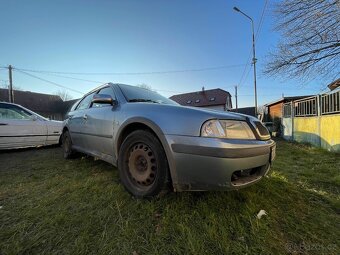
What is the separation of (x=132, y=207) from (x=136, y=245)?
572 millimetres

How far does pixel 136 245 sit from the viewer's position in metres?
1.69

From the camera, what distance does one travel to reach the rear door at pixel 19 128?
18.7 ft

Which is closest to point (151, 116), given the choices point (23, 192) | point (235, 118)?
point (235, 118)

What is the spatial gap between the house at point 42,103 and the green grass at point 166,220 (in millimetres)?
37569

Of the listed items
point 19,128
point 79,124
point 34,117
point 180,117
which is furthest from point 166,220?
point 34,117

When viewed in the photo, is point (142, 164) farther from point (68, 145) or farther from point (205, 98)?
point (205, 98)

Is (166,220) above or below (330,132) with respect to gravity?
below

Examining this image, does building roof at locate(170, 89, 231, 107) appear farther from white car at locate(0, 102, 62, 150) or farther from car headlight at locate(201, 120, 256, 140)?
car headlight at locate(201, 120, 256, 140)

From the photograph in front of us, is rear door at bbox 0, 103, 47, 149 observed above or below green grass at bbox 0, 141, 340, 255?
above

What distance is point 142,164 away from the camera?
7.86 ft

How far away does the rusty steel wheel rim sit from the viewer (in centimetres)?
227

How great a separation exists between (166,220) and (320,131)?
293 inches

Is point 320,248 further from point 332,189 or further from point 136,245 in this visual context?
point 332,189

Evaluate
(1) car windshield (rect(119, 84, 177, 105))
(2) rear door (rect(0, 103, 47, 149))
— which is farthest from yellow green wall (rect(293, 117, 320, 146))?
(2) rear door (rect(0, 103, 47, 149))
